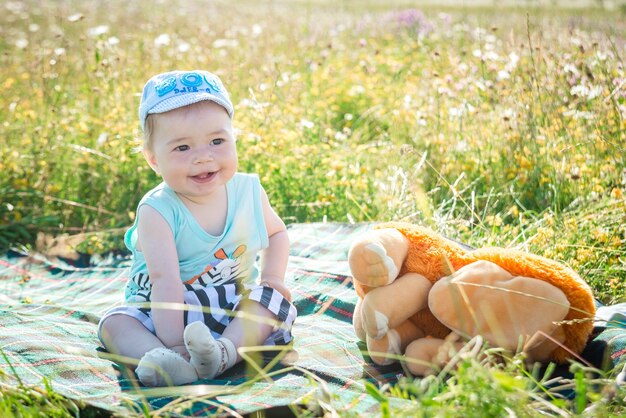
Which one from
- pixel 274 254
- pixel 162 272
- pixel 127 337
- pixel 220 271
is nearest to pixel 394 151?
pixel 274 254

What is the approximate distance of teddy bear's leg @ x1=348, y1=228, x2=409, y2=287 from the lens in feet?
7.20

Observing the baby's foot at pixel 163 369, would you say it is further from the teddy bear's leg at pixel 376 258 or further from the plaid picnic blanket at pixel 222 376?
the teddy bear's leg at pixel 376 258

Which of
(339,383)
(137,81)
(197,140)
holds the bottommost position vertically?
(339,383)

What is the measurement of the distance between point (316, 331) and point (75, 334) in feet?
2.80

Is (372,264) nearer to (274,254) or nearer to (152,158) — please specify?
(274,254)

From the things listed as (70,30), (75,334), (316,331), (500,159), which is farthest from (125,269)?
(70,30)

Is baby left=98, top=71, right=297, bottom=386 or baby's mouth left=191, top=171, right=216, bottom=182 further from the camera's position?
baby's mouth left=191, top=171, right=216, bottom=182

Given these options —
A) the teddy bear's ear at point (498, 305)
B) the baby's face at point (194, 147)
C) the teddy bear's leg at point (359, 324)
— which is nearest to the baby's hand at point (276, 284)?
the teddy bear's leg at point (359, 324)

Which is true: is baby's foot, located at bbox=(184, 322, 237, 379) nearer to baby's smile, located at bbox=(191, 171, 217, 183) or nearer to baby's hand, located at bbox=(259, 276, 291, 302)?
baby's hand, located at bbox=(259, 276, 291, 302)

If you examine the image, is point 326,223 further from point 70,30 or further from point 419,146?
point 70,30

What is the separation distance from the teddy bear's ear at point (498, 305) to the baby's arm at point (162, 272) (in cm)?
80

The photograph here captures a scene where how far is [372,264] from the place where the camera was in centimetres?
220

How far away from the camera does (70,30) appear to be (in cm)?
750

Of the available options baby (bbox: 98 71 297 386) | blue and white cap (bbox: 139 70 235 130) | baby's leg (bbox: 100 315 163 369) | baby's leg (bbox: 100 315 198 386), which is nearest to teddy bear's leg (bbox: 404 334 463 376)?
baby (bbox: 98 71 297 386)
